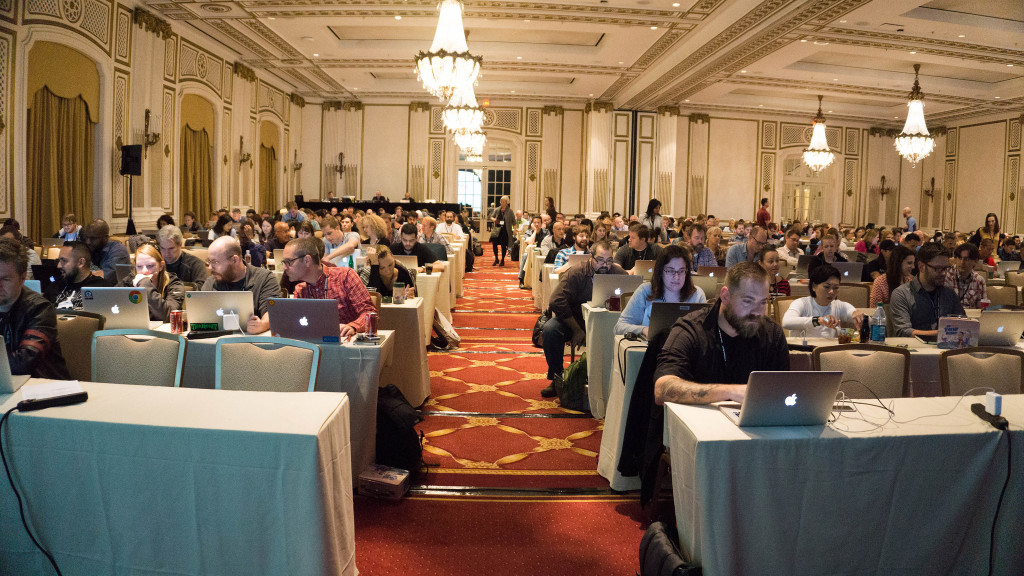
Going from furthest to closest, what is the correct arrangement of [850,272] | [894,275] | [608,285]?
[850,272] < [894,275] < [608,285]

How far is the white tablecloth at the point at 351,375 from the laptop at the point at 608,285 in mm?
2140

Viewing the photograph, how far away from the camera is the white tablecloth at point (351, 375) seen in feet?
13.5

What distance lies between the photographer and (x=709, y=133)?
2259 centimetres

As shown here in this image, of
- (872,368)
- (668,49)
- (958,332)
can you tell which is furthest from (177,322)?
(668,49)

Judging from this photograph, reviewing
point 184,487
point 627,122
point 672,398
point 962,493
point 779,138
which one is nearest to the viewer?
point 184,487

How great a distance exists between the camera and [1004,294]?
281 inches

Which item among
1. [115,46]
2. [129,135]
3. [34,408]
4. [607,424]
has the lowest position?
[607,424]

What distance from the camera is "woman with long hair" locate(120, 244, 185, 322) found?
496 centimetres

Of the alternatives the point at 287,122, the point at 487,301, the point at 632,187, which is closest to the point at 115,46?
the point at 487,301

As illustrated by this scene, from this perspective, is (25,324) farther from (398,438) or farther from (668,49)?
(668,49)

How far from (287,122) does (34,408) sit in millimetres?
18417

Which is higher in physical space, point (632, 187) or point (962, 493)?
point (632, 187)

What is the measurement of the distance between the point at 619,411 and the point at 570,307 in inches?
91.5

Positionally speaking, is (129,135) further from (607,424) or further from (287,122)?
(607,424)
